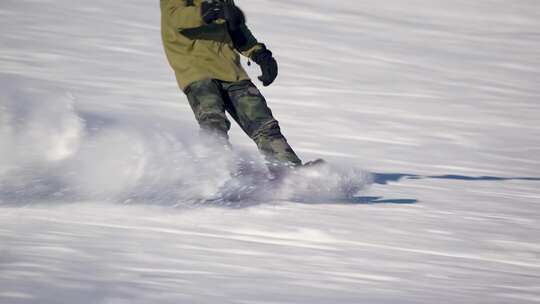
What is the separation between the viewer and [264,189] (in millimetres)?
6832

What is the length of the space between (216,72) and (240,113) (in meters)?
0.29

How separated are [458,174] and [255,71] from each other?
624cm

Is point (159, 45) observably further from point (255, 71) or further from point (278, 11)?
point (278, 11)

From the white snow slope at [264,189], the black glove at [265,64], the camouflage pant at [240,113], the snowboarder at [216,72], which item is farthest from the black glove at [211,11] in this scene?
the white snow slope at [264,189]

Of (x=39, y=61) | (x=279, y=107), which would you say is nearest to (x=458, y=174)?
(x=279, y=107)

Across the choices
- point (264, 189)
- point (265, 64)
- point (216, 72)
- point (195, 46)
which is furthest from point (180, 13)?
point (264, 189)

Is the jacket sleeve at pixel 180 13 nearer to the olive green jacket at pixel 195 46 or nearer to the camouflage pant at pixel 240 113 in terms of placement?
the olive green jacket at pixel 195 46

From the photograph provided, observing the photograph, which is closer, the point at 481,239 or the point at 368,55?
the point at 481,239

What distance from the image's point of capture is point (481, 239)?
6191 millimetres

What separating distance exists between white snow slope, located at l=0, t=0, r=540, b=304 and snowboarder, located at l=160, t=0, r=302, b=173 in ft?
0.67

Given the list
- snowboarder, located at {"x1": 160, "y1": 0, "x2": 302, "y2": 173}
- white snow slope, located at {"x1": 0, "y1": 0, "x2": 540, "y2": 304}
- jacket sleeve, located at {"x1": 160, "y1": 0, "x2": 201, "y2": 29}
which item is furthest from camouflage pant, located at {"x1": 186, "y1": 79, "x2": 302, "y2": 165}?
jacket sleeve, located at {"x1": 160, "y1": 0, "x2": 201, "y2": 29}

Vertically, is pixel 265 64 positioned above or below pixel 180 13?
below

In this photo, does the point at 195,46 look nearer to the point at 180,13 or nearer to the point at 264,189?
the point at 180,13

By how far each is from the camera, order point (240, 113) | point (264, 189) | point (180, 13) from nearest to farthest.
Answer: point (264, 189), point (180, 13), point (240, 113)
